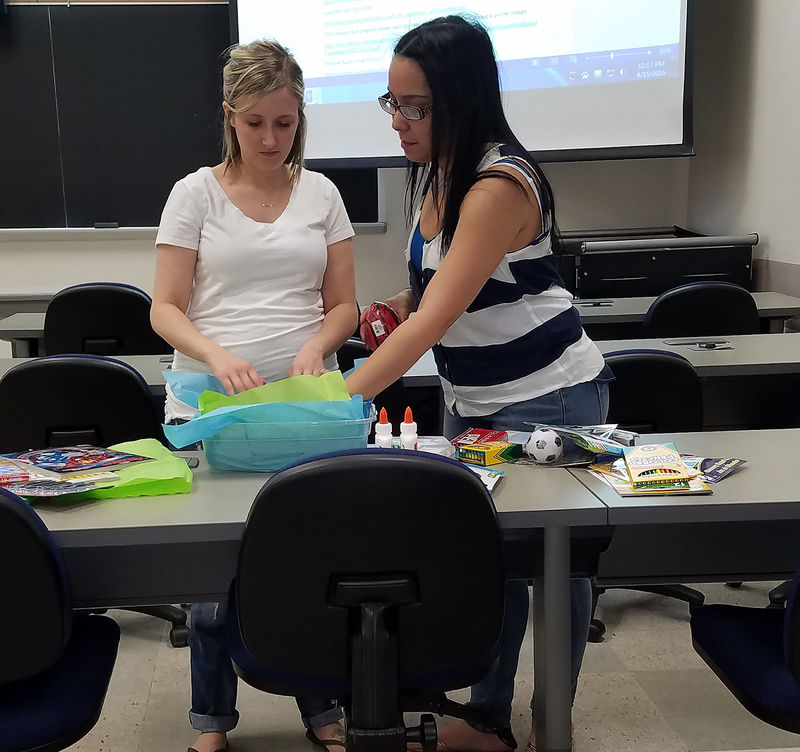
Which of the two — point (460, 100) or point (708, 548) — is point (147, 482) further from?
point (708, 548)

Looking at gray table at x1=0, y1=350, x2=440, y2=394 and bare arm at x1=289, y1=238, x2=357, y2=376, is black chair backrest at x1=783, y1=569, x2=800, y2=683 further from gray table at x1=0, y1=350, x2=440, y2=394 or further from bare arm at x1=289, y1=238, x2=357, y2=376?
gray table at x1=0, y1=350, x2=440, y2=394

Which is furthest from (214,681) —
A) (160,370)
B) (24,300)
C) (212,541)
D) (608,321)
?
(24,300)

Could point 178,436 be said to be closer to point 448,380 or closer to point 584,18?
point 448,380

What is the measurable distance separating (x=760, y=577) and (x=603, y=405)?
0.44 metres

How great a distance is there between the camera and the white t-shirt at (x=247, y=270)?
74.2 inches

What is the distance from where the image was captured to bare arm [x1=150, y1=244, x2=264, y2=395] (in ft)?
5.85

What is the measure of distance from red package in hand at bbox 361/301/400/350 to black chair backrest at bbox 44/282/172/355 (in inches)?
68.1

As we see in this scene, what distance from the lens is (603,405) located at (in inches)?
71.6

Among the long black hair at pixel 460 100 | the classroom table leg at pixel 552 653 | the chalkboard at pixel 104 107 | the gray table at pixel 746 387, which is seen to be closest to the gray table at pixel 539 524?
the classroom table leg at pixel 552 653

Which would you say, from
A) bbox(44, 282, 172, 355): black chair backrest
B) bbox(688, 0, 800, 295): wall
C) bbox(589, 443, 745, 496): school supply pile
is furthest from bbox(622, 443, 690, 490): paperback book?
bbox(688, 0, 800, 295): wall

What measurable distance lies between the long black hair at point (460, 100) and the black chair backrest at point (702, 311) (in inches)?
76.2

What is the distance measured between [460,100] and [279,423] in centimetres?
63

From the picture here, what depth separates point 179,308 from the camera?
1.91 meters

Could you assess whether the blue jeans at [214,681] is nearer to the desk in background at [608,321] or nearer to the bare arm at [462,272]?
the bare arm at [462,272]
